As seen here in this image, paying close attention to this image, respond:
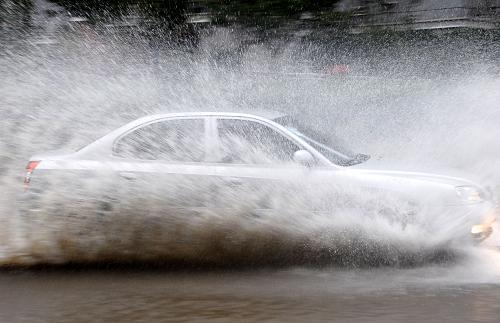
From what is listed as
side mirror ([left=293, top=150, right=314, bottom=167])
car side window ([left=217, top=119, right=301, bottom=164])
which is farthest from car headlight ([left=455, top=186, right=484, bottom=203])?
car side window ([left=217, top=119, right=301, bottom=164])

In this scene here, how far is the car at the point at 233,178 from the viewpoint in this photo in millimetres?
5859

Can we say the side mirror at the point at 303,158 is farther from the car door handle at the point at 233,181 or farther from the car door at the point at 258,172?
the car door handle at the point at 233,181

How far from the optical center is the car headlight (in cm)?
589

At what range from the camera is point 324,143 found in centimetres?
654

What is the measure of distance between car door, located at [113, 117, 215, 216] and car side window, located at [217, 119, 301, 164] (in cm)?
20

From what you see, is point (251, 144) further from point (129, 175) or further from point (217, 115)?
point (129, 175)

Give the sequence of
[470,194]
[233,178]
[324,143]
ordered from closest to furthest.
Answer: [470,194] < [233,178] < [324,143]

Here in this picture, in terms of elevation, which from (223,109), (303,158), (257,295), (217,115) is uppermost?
(223,109)

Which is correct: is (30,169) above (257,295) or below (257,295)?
above

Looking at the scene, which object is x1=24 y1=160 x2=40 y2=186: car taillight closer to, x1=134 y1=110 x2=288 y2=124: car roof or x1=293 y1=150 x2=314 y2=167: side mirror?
x1=134 y1=110 x2=288 y2=124: car roof

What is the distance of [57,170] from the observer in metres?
6.29

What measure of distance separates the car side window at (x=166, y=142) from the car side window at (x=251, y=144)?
227 millimetres

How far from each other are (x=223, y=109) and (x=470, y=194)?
212 inches

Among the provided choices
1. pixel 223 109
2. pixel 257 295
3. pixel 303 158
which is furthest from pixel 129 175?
pixel 223 109
